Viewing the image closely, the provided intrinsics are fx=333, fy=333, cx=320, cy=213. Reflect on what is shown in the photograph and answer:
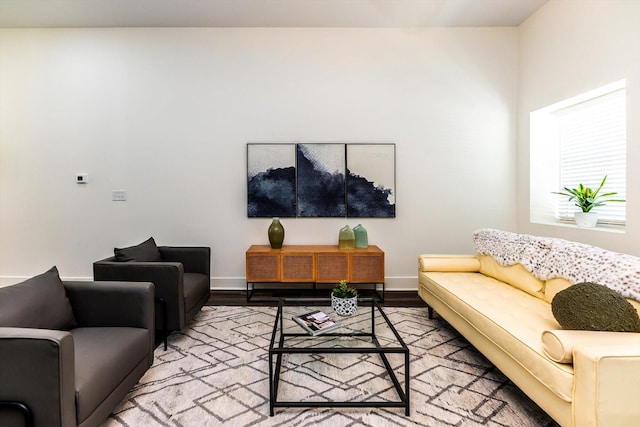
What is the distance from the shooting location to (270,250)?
383 centimetres

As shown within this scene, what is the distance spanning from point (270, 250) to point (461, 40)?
3493 millimetres

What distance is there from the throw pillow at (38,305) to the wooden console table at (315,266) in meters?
1.95

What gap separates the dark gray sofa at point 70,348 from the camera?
1260 millimetres

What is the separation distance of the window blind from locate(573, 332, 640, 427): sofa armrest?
2.27m

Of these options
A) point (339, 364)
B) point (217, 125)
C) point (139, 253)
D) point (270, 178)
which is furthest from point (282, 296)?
point (217, 125)

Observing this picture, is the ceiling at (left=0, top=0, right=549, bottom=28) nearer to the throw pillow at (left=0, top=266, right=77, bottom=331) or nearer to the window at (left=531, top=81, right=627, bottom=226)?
the window at (left=531, top=81, right=627, bottom=226)

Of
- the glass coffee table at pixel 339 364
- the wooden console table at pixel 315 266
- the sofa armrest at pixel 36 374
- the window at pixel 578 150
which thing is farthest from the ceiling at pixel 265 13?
the sofa armrest at pixel 36 374

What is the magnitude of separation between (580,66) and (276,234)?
3458 millimetres

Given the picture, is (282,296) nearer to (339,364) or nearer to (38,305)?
(339,364)

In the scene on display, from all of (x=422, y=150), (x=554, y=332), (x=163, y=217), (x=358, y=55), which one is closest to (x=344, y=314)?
(x=554, y=332)

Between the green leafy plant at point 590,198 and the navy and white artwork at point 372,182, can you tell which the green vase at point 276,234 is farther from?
the green leafy plant at point 590,198

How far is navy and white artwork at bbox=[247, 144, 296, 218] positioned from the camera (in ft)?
13.5

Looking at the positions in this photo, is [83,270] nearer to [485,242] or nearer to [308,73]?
[308,73]

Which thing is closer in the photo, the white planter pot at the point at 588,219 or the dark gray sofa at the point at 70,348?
the dark gray sofa at the point at 70,348
